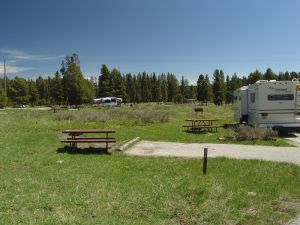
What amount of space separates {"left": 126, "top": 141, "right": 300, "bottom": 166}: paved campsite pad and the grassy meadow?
3.69 feet

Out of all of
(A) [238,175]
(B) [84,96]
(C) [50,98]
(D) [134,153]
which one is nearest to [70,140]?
(D) [134,153]

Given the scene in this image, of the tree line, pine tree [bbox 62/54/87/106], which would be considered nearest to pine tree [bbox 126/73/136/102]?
the tree line

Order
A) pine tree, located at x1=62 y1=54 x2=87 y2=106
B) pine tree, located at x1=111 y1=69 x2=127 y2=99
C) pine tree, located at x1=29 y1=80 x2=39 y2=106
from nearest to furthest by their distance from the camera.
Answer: pine tree, located at x1=62 y1=54 x2=87 y2=106, pine tree, located at x1=111 y1=69 x2=127 y2=99, pine tree, located at x1=29 y1=80 x2=39 y2=106

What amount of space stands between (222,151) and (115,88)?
6445cm

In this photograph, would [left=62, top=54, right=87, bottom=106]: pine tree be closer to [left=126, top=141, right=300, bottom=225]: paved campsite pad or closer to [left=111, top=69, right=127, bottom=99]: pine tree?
[left=111, top=69, right=127, bottom=99]: pine tree

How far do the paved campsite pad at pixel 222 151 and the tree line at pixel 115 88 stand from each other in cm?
3945

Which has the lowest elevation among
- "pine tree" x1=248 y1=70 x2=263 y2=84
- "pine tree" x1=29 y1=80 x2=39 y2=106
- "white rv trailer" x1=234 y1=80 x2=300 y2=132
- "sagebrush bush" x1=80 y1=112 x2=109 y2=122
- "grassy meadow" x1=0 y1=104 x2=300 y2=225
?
"grassy meadow" x1=0 y1=104 x2=300 y2=225

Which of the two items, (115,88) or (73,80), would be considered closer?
(73,80)

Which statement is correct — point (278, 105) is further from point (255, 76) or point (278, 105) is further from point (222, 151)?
point (255, 76)

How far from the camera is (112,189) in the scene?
784 centimetres

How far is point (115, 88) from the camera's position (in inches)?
3022

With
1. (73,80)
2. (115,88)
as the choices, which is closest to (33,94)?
(115,88)

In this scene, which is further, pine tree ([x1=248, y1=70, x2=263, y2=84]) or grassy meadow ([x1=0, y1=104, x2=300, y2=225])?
pine tree ([x1=248, y1=70, x2=263, y2=84])

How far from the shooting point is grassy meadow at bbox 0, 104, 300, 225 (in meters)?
6.24
